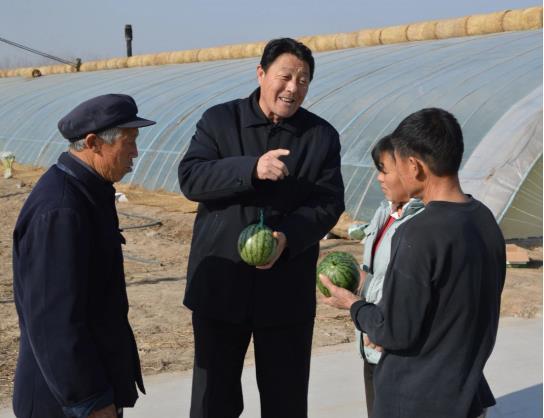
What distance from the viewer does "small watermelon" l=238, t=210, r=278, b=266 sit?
358 cm

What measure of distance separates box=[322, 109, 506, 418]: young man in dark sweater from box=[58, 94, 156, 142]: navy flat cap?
0.96 meters

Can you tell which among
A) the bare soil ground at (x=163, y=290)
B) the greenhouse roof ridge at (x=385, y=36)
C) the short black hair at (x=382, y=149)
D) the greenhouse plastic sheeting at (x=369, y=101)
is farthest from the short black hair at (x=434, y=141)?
the greenhouse roof ridge at (x=385, y=36)

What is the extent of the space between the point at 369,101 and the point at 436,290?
35.6 ft

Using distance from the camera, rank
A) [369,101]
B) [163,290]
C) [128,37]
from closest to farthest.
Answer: [163,290] → [369,101] → [128,37]

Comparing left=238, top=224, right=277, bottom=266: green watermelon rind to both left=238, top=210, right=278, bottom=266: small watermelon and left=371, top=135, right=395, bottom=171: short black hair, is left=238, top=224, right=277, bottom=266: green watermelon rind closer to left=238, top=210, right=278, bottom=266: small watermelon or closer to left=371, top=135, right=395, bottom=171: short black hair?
left=238, top=210, right=278, bottom=266: small watermelon

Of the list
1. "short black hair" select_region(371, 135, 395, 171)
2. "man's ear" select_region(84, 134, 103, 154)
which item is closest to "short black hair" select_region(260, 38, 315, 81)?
"short black hair" select_region(371, 135, 395, 171)

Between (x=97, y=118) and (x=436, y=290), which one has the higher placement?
(x=97, y=118)

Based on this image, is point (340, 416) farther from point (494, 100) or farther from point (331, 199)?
point (494, 100)

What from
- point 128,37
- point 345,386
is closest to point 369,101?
point 345,386

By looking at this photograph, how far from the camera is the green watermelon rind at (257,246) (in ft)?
11.8

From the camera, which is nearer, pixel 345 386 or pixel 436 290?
pixel 436 290

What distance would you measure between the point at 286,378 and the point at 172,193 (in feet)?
36.9

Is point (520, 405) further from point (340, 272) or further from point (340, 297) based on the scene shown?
point (340, 297)

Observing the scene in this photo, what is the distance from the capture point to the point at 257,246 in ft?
11.8
